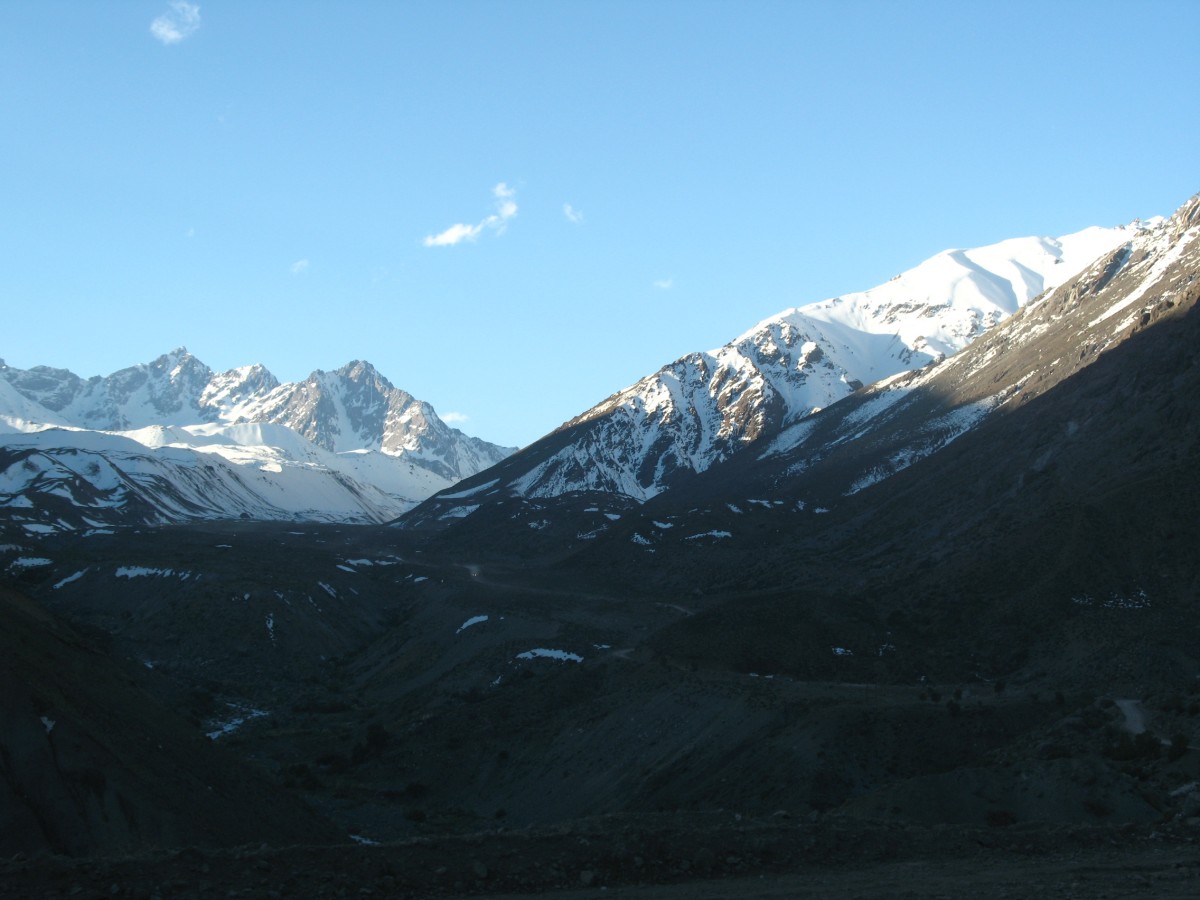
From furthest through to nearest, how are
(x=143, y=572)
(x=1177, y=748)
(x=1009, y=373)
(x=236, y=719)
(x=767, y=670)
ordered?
(x=1009, y=373), (x=143, y=572), (x=236, y=719), (x=767, y=670), (x=1177, y=748)

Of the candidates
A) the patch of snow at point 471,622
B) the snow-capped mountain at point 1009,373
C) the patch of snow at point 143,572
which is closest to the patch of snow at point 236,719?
the patch of snow at point 471,622

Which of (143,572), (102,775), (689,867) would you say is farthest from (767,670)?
(143,572)

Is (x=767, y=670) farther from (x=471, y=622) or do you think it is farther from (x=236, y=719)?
(x=471, y=622)

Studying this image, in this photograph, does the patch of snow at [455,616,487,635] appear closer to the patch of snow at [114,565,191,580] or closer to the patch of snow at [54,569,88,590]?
the patch of snow at [114,565,191,580]

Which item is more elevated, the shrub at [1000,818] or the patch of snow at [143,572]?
the patch of snow at [143,572]

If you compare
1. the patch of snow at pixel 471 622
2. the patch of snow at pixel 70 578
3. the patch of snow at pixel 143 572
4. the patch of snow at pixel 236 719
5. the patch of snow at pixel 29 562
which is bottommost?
the patch of snow at pixel 471 622

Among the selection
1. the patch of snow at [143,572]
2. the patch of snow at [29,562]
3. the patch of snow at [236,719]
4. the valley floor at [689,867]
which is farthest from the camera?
the patch of snow at [29,562]

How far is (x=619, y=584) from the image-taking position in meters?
105

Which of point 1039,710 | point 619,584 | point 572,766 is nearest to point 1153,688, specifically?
point 1039,710

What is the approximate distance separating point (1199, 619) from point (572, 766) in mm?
29973

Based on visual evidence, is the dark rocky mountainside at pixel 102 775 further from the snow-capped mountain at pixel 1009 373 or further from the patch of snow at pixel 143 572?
the snow-capped mountain at pixel 1009 373

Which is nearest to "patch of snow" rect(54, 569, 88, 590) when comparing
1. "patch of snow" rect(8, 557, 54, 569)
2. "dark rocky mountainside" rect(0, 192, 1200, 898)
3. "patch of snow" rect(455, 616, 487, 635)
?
"dark rocky mountainside" rect(0, 192, 1200, 898)

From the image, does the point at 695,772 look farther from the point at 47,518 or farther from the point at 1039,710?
the point at 47,518

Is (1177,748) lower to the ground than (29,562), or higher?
lower
